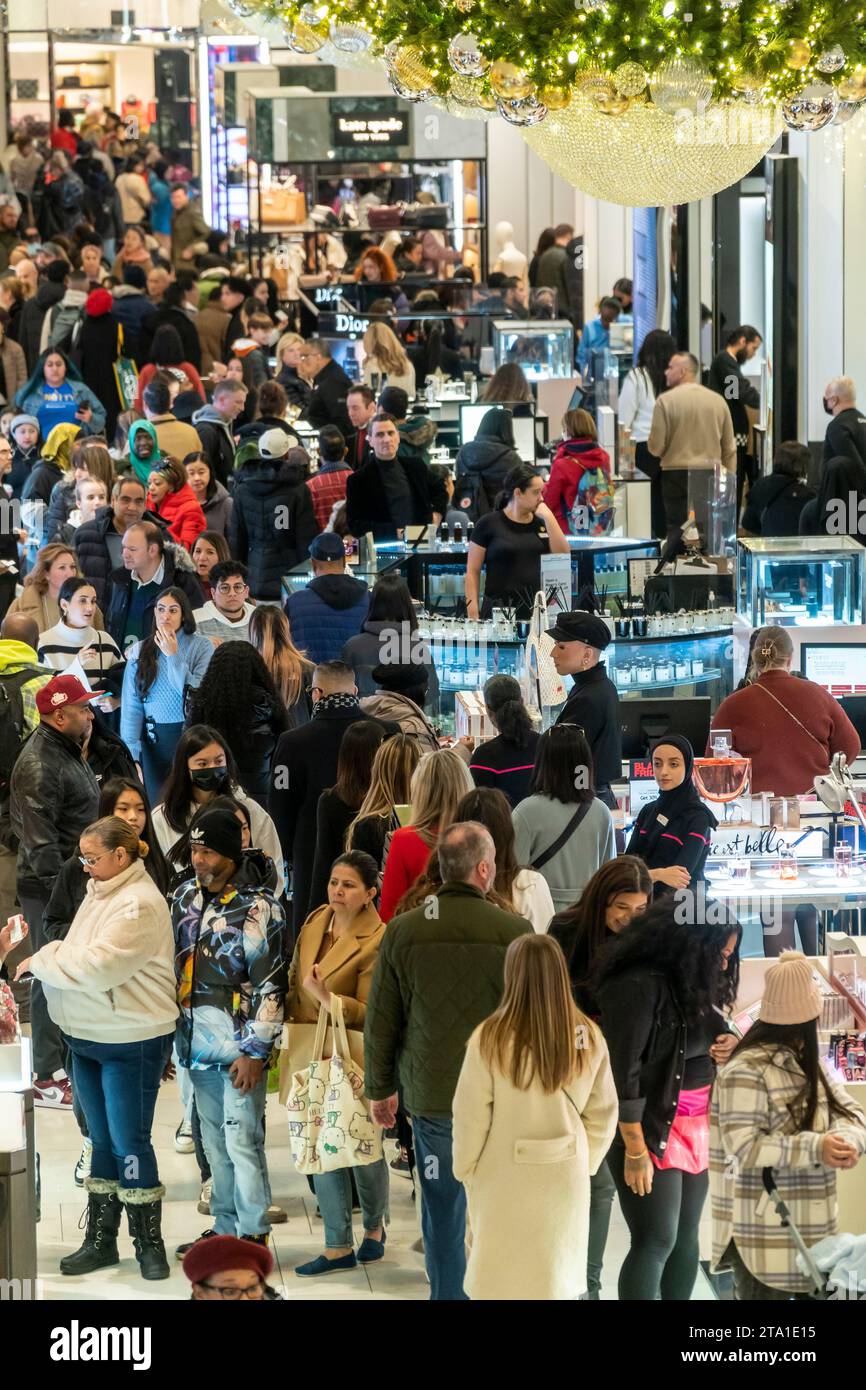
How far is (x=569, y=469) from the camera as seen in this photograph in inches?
443

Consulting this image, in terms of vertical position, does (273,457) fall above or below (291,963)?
above

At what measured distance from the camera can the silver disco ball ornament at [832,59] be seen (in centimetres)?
535

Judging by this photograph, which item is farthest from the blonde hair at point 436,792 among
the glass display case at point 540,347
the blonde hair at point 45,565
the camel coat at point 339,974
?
the glass display case at point 540,347

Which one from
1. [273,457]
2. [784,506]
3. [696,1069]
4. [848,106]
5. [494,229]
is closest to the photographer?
[696,1069]

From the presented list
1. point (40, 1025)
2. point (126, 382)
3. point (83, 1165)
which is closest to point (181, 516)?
point (40, 1025)

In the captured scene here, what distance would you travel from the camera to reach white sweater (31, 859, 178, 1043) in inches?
217

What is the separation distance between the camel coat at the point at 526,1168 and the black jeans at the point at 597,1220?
1.86 feet

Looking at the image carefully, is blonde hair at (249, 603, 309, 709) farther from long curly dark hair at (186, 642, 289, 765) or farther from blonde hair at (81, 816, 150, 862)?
blonde hair at (81, 816, 150, 862)

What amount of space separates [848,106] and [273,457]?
15.9ft

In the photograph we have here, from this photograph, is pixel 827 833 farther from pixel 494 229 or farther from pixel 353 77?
pixel 353 77

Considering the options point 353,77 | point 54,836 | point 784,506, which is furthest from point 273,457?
point 353,77

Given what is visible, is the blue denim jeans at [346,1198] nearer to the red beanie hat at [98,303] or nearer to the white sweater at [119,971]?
the white sweater at [119,971]

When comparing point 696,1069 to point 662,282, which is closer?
point 696,1069

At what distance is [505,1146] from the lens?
4.65 meters
